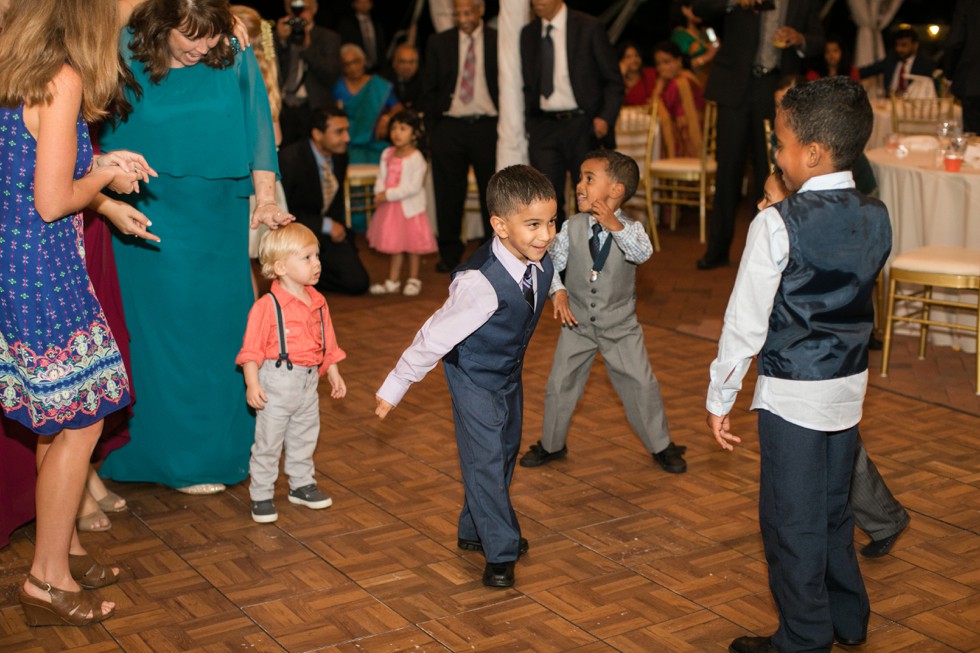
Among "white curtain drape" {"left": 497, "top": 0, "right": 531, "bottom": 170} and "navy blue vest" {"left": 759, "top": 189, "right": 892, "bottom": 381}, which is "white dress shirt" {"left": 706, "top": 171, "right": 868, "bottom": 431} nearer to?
"navy blue vest" {"left": 759, "top": 189, "right": 892, "bottom": 381}

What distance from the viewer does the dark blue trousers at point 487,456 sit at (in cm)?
306

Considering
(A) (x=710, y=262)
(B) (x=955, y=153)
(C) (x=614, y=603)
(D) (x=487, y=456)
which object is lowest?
(C) (x=614, y=603)

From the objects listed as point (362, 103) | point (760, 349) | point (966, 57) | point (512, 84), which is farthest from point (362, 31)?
point (760, 349)

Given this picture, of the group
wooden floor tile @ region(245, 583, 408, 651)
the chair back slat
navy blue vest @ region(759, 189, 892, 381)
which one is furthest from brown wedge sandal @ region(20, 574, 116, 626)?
the chair back slat

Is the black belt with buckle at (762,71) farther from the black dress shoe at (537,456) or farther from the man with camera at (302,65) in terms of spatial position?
the black dress shoe at (537,456)

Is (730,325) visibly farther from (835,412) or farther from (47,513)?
(47,513)

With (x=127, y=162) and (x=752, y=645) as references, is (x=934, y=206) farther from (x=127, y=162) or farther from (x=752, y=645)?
(x=127, y=162)

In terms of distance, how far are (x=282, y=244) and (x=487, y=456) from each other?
0.95 metres

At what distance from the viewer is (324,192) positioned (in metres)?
6.81

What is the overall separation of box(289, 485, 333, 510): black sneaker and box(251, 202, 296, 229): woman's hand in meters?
0.85

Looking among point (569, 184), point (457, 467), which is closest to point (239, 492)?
point (457, 467)

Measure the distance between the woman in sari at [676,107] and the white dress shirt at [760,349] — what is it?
6.74 meters

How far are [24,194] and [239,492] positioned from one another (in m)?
1.46

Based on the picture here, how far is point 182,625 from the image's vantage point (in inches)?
114
